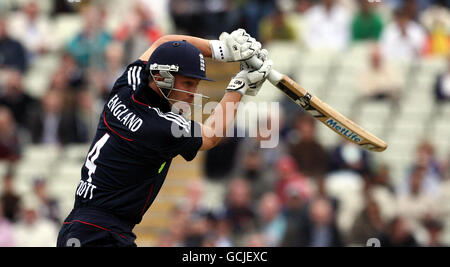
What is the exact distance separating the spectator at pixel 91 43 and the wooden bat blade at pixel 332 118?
26.2 feet

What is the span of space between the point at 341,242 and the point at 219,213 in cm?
171

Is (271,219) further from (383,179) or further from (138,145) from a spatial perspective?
(138,145)

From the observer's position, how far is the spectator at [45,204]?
1280 centimetres

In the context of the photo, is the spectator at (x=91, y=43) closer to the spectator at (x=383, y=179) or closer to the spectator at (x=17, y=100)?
the spectator at (x=17, y=100)

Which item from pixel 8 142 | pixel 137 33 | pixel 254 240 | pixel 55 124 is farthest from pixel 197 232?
pixel 137 33

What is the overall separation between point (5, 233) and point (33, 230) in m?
0.38

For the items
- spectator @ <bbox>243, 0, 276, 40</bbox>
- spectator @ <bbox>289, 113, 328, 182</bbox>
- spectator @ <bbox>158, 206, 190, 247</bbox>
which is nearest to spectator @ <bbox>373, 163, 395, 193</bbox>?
spectator @ <bbox>289, 113, 328, 182</bbox>

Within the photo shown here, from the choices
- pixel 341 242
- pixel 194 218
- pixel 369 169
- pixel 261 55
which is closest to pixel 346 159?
pixel 369 169

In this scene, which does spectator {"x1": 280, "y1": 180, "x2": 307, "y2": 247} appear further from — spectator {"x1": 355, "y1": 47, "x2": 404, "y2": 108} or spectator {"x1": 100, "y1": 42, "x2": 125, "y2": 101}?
spectator {"x1": 100, "y1": 42, "x2": 125, "y2": 101}

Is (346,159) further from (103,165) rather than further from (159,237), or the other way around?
(103,165)

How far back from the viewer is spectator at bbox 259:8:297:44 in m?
14.8

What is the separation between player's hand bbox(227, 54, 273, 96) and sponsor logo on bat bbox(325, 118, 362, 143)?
78 centimetres

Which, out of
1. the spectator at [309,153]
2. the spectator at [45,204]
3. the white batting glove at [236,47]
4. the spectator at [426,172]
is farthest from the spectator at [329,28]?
the white batting glove at [236,47]

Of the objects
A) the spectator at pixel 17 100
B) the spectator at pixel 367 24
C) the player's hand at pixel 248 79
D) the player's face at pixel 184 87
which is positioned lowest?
the player's face at pixel 184 87
